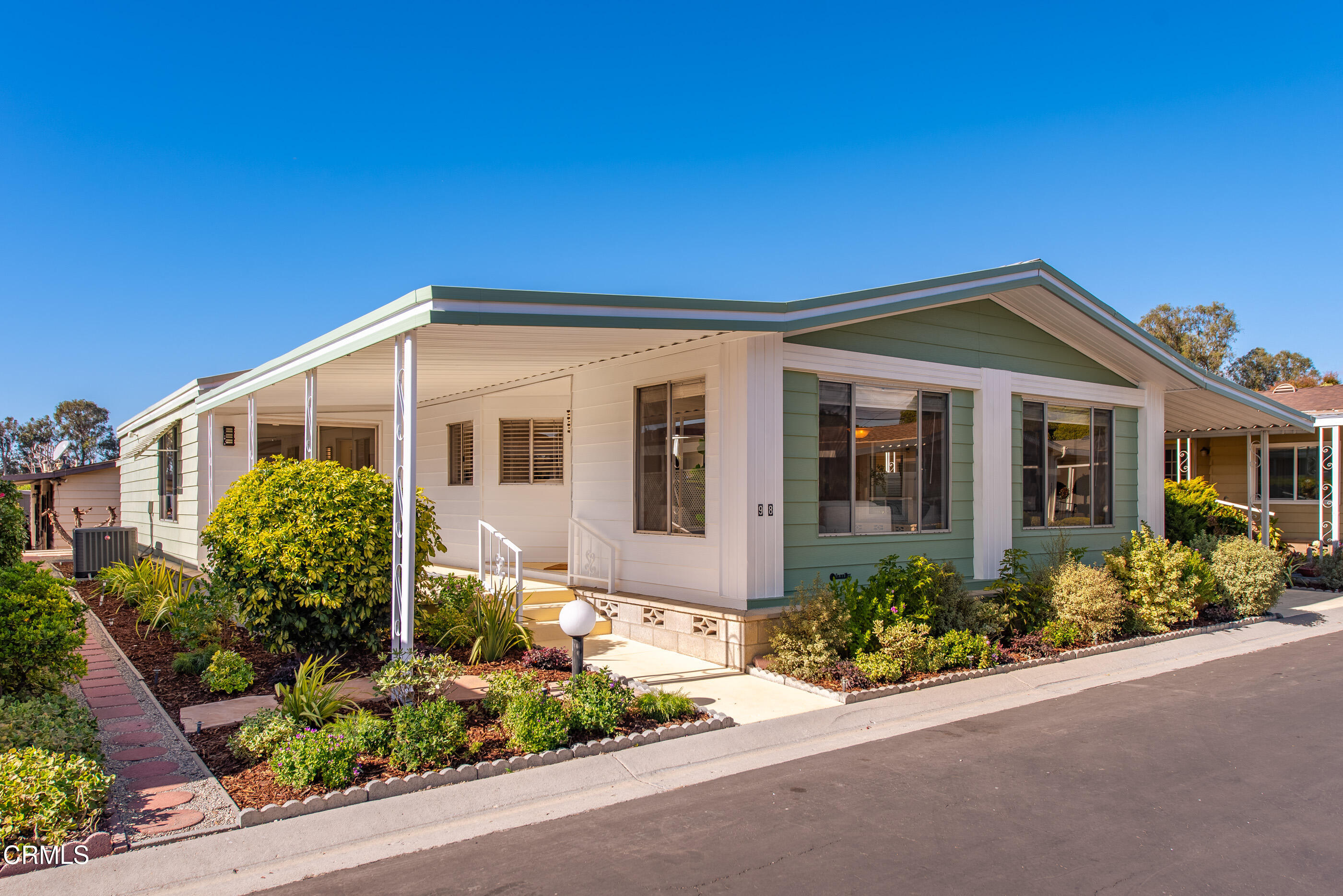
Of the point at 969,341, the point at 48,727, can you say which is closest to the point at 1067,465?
the point at 969,341

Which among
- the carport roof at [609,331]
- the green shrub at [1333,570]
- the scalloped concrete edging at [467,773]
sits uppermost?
the carport roof at [609,331]

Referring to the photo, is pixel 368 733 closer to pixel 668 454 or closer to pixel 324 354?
pixel 324 354

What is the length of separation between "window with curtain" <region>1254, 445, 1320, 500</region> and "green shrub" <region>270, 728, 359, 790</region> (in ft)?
63.9

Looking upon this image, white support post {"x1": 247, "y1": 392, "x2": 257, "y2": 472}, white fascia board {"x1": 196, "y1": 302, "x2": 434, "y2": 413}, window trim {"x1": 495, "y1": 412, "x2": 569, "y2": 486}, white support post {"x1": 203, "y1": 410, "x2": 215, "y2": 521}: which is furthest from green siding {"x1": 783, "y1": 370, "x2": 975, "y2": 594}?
white support post {"x1": 203, "y1": 410, "x2": 215, "y2": 521}

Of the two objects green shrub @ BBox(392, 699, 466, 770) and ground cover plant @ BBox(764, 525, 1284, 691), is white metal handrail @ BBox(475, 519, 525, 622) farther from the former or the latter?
green shrub @ BBox(392, 699, 466, 770)

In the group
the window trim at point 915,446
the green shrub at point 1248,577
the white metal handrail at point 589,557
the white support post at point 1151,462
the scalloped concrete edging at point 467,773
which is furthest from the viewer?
the white support post at point 1151,462

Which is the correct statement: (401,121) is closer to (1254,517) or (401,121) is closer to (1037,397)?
(1037,397)

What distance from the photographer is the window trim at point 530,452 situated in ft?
39.0

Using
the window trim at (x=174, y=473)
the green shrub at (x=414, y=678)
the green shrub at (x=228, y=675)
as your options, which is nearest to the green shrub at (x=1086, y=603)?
the green shrub at (x=414, y=678)

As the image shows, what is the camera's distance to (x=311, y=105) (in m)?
18.2

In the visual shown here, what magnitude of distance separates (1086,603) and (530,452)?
24.2 ft

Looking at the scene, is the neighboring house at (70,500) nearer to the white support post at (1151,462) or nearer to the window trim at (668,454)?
the window trim at (668,454)

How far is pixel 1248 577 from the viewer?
35.1ft

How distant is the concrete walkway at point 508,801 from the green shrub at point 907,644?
33 cm
